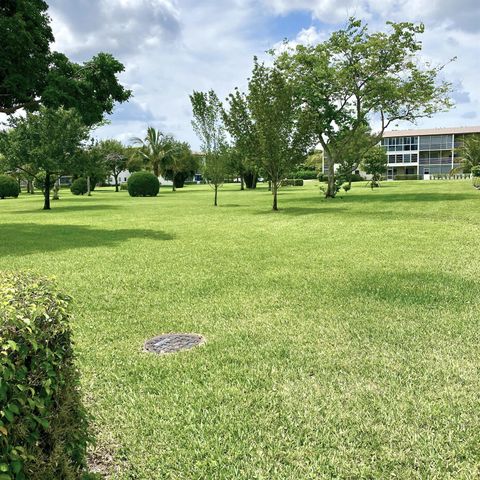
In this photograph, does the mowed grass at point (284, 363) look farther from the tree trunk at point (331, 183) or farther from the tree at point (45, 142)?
the tree trunk at point (331, 183)

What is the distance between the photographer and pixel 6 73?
15094 mm

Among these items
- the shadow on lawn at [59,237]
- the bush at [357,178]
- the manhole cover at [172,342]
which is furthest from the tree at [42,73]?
the bush at [357,178]

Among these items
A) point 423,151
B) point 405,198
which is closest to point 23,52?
point 405,198

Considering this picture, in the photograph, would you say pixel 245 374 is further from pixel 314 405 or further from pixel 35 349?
pixel 35 349

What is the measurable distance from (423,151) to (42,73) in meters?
91.4

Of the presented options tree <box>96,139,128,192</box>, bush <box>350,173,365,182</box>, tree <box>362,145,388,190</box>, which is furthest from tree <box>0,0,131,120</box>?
bush <box>350,173,365,182</box>

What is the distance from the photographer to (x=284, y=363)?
462 cm

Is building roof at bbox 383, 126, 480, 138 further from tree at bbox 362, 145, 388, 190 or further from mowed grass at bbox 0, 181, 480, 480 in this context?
mowed grass at bbox 0, 181, 480, 480

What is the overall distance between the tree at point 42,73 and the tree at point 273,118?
26.3 ft

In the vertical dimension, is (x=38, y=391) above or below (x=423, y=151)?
below

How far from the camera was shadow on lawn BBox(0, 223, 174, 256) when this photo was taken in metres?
12.8

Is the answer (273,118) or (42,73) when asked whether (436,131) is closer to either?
(273,118)

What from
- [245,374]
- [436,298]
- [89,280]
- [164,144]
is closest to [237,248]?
[89,280]

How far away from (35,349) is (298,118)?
78.0 feet
